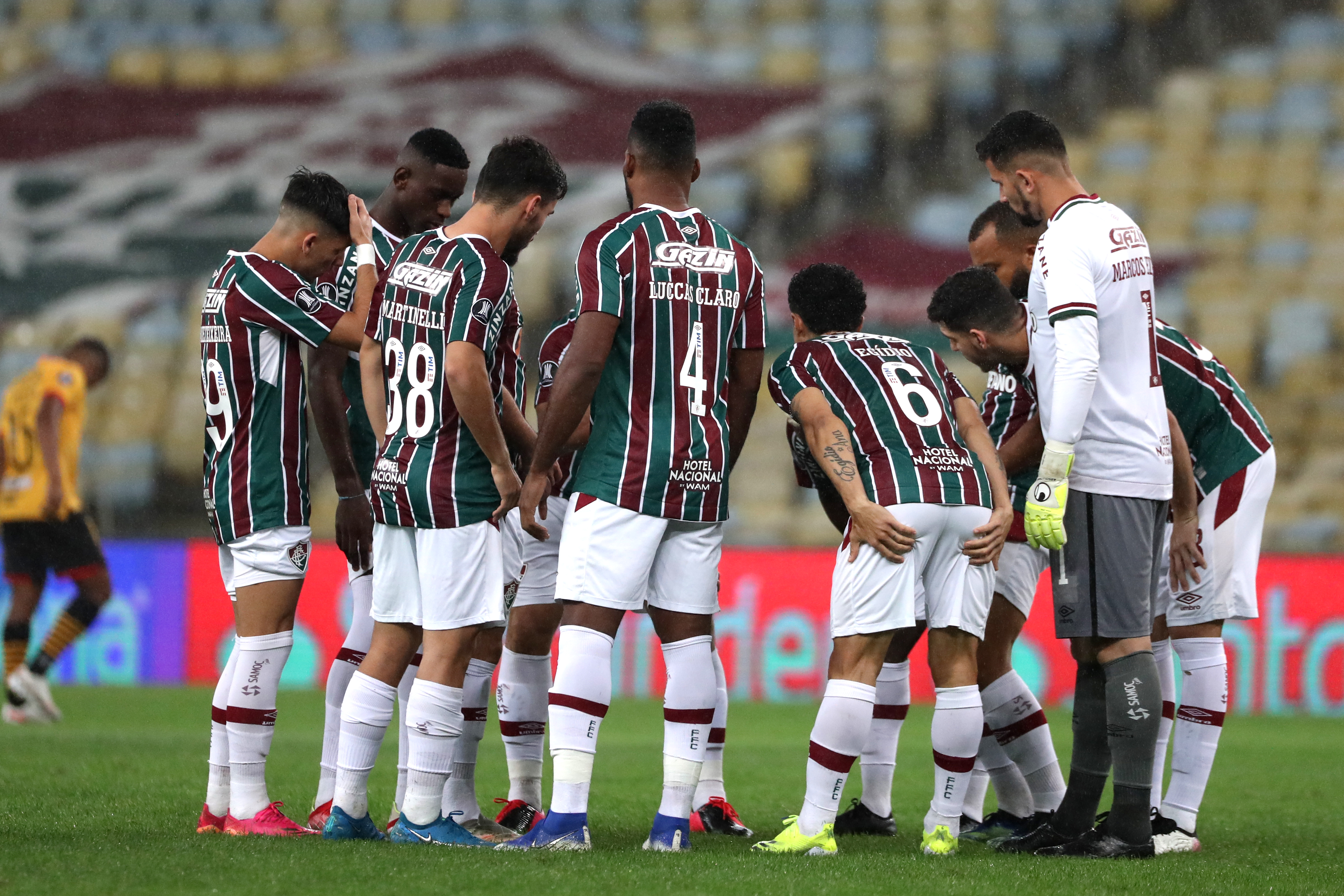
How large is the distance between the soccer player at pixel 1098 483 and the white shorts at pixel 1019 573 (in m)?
0.45

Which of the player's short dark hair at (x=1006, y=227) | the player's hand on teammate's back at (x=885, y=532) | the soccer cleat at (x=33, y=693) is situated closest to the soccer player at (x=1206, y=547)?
the player's short dark hair at (x=1006, y=227)

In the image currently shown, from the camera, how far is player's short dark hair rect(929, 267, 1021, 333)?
4.75 meters

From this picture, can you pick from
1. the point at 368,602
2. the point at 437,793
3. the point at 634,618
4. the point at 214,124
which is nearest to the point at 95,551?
the point at 634,618

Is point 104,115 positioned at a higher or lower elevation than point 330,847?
higher

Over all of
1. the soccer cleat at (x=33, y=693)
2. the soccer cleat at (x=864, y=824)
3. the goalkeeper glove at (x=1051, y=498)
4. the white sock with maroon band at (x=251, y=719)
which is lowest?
the soccer cleat at (x=33, y=693)

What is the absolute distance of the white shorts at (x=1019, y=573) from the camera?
194 inches

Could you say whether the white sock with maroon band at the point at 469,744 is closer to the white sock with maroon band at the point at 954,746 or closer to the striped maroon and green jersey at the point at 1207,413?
the white sock with maroon band at the point at 954,746

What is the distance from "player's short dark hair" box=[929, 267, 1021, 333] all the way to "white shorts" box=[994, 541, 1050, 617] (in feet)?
2.46

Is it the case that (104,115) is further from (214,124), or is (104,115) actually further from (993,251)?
(993,251)

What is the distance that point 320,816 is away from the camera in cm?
463

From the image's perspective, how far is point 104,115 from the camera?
16.7 m

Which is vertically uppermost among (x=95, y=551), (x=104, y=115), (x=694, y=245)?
(x=104, y=115)

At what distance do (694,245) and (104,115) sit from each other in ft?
47.2

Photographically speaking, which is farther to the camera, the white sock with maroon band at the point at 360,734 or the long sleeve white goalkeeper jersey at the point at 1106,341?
the long sleeve white goalkeeper jersey at the point at 1106,341
